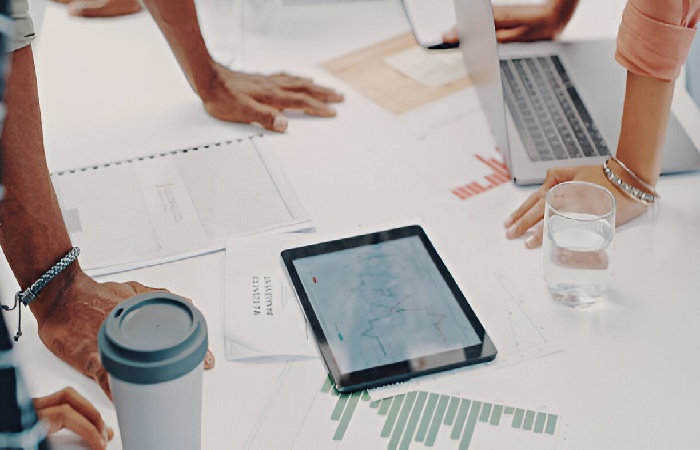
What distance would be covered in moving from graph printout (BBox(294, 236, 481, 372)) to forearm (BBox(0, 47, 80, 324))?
0.27 meters

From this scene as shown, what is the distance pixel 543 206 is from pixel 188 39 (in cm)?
58

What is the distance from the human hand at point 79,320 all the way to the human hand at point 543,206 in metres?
0.40

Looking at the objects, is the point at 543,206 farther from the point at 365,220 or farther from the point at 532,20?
Answer: the point at 532,20

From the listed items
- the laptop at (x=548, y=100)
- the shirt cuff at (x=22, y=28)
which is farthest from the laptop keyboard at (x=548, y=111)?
the shirt cuff at (x=22, y=28)

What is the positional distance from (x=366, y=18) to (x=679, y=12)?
0.66 meters

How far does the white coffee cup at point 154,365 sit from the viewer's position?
606 mm

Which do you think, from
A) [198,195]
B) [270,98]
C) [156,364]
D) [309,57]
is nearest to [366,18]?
[309,57]

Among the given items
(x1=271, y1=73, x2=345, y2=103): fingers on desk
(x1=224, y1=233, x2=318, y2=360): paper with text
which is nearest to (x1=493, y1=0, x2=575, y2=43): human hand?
(x1=271, y1=73, x2=345, y2=103): fingers on desk

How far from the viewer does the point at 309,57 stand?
1429 mm

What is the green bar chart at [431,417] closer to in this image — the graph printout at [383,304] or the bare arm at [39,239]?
the graph printout at [383,304]

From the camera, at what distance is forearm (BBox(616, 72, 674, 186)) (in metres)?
1.04

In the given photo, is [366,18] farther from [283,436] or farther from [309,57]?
[283,436]

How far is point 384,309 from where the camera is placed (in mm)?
944

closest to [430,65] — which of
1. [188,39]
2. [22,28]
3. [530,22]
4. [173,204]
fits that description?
[530,22]
